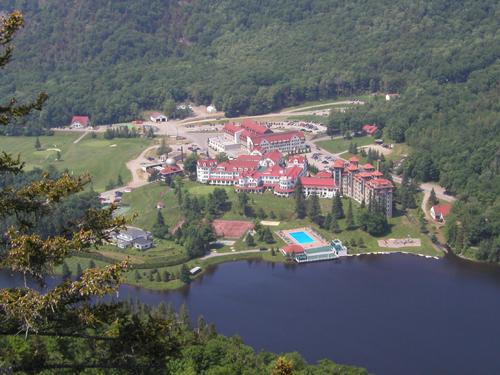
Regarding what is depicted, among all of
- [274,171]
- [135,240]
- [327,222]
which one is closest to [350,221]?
[327,222]

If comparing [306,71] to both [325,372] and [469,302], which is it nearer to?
[469,302]

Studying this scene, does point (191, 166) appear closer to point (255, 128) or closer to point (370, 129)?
point (255, 128)

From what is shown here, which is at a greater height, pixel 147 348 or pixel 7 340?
pixel 147 348

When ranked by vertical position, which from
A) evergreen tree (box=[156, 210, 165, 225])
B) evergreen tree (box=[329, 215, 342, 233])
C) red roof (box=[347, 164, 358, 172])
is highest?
red roof (box=[347, 164, 358, 172])

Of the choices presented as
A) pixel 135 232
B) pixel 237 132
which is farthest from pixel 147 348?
pixel 237 132

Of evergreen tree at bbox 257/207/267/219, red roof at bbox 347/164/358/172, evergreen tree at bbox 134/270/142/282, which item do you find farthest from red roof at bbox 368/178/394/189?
evergreen tree at bbox 134/270/142/282

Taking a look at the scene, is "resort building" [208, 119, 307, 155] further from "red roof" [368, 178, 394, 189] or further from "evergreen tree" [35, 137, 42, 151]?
"evergreen tree" [35, 137, 42, 151]
